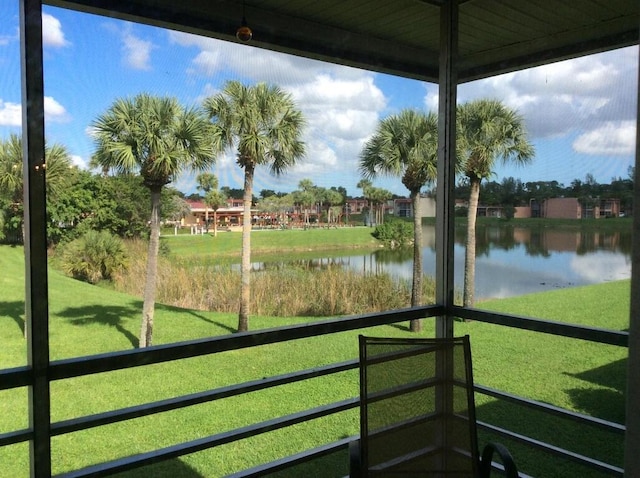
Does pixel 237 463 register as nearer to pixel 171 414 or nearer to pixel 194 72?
pixel 171 414

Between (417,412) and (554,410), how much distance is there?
3.33 ft

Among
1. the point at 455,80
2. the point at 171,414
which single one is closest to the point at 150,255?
the point at 171,414

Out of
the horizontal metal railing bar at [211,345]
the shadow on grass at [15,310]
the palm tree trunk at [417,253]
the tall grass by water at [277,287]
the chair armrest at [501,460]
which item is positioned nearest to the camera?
the chair armrest at [501,460]

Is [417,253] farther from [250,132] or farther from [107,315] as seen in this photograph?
[107,315]

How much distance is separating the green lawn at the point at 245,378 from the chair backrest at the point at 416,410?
0.67 metres

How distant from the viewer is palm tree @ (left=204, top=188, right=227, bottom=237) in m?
2.83

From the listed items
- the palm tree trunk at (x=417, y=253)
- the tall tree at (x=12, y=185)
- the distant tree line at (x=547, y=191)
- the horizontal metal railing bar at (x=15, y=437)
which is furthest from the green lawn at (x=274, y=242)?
the horizontal metal railing bar at (x=15, y=437)

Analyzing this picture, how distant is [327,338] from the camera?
3291 millimetres

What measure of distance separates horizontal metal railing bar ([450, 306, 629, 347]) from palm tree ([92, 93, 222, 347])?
1.76 metres

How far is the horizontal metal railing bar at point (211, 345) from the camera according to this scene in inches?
71.9

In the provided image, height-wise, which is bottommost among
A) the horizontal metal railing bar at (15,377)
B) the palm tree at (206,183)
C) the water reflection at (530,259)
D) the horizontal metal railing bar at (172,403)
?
the horizontal metal railing bar at (172,403)

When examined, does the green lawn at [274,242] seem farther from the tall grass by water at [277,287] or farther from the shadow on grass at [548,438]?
the shadow on grass at [548,438]

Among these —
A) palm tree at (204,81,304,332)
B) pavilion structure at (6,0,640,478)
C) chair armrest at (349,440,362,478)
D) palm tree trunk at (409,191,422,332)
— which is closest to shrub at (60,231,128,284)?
pavilion structure at (6,0,640,478)

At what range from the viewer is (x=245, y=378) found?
300 centimetres
